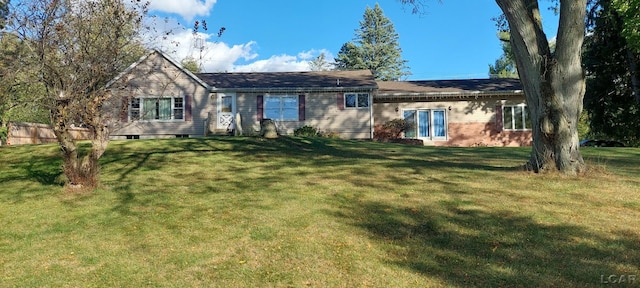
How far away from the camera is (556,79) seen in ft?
26.7

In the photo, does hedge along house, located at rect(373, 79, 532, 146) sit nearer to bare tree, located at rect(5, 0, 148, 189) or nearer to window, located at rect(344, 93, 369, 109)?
window, located at rect(344, 93, 369, 109)

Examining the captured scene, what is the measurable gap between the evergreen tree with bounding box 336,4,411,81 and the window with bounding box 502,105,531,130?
40.3 m

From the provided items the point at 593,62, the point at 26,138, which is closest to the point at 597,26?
the point at 593,62

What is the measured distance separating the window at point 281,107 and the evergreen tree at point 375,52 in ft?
136

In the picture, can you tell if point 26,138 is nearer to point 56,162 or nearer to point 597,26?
point 56,162

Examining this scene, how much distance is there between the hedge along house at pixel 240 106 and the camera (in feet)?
72.7

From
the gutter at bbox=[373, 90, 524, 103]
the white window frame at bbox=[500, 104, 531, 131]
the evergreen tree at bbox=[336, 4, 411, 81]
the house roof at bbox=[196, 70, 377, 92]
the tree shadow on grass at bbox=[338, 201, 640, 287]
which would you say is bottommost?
the tree shadow on grass at bbox=[338, 201, 640, 287]

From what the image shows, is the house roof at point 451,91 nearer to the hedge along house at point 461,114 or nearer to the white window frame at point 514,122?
the hedge along house at point 461,114

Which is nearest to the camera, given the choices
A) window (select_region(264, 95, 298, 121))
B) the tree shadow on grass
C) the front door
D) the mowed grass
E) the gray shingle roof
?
the tree shadow on grass

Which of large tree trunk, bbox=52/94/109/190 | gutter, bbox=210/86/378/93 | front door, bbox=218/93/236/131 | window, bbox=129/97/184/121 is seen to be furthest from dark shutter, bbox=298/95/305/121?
large tree trunk, bbox=52/94/109/190

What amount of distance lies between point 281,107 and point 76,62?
1495 cm

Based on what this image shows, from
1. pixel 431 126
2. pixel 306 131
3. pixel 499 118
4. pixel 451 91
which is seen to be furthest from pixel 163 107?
pixel 499 118

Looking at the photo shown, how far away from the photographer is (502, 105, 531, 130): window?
22.8 meters

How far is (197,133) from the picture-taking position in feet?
72.8
